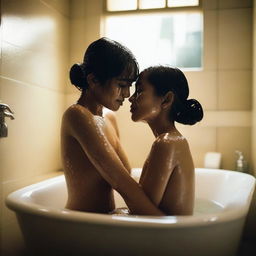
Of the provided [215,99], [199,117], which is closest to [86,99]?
[199,117]

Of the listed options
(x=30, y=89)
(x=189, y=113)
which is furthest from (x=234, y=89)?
(x=30, y=89)

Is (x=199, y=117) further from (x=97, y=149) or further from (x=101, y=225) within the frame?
(x=101, y=225)

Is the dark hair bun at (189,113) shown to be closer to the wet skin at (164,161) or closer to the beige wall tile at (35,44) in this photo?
the wet skin at (164,161)

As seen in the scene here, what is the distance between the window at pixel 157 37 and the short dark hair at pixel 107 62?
1.57m

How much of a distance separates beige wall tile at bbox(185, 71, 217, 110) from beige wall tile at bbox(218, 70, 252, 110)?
47 mm

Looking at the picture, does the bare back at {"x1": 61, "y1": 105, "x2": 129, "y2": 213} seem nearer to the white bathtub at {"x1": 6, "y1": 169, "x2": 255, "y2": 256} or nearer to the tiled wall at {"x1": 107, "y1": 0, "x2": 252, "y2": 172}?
the white bathtub at {"x1": 6, "y1": 169, "x2": 255, "y2": 256}

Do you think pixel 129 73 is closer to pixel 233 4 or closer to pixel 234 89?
pixel 234 89

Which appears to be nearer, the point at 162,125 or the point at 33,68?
the point at 162,125

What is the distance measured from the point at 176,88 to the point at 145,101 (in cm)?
13

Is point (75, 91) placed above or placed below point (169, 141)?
above

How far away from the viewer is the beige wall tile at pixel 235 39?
2.53 meters

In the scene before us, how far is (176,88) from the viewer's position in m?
1.23

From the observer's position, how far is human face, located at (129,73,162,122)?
1.24m

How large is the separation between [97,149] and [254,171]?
1580mm
